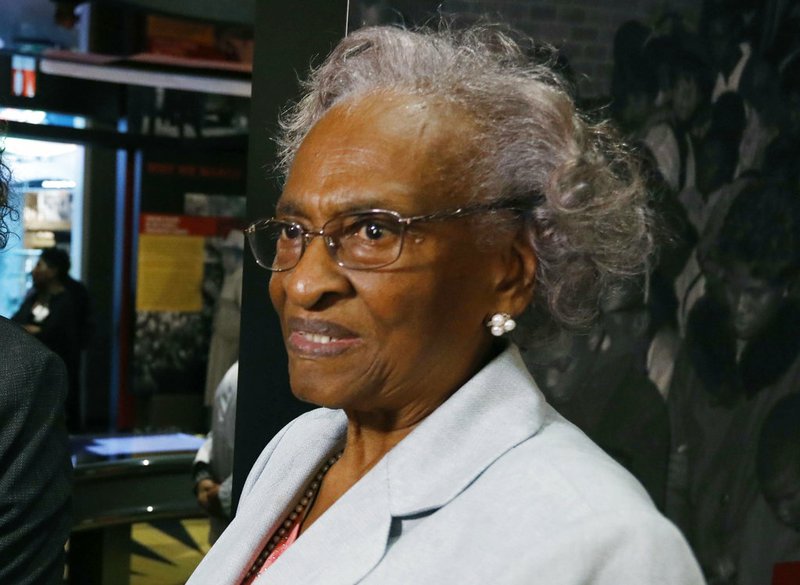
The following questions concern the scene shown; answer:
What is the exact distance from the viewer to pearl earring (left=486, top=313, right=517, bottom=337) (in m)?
1.50

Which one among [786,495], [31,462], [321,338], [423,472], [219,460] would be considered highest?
[321,338]

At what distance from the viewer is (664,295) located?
308 centimetres

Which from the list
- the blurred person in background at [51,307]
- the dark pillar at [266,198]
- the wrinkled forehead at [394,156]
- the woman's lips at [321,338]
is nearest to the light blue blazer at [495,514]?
the woman's lips at [321,338]

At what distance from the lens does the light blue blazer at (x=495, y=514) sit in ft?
3.90

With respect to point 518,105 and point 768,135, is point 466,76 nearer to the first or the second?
point 518,105

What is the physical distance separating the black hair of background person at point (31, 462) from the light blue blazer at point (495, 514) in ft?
3.91

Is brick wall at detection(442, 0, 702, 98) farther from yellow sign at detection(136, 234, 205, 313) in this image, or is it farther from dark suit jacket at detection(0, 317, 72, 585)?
yellow sign at detection(136, 234, 205, 313)

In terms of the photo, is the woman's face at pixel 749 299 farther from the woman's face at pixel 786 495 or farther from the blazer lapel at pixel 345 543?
the blazer lapel at pixel 345 543

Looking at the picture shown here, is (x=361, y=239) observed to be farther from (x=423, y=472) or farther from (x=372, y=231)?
(x=423, y=472)

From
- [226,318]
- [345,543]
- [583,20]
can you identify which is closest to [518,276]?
[345,543]

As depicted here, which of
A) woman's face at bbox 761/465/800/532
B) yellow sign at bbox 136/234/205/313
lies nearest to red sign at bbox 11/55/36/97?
yellow sign at bbox 136/234/205/313

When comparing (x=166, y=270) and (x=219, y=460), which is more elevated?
(x=219, y=460)

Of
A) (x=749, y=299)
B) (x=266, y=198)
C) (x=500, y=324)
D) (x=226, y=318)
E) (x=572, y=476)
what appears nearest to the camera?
(x=572, y=476)

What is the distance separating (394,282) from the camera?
1.43 metres
